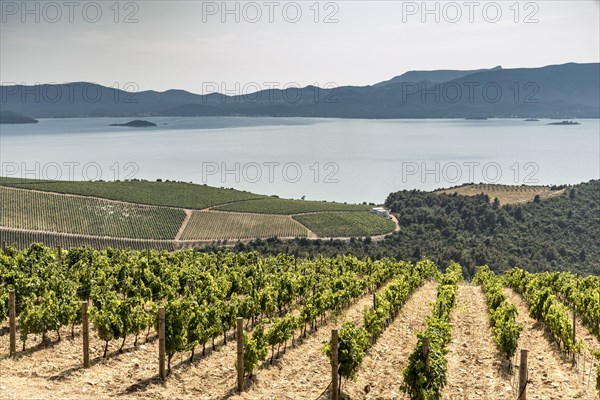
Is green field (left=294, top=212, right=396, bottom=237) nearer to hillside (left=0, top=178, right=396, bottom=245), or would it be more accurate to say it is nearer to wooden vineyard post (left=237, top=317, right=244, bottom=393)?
hillside (left=0, top=178, right=396, bottom=245)

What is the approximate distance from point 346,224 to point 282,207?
53.8 ft

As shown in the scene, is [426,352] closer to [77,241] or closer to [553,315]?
[553,315]

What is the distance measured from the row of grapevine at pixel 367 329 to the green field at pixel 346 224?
6265cm

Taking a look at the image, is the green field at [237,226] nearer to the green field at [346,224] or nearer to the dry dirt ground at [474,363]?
the green field at [346,224]

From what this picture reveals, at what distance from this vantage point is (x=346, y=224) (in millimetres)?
103125

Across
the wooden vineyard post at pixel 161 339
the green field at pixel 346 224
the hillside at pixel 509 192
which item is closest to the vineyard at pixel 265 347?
the wooden vineyard post at pixel 161 339

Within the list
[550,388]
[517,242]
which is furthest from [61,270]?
[517,242]

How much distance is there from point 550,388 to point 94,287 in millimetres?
16958

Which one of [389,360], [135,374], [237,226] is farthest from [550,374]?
[237,226]

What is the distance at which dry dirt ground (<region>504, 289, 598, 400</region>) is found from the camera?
1475 centimetres

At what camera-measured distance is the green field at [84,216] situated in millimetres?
88438

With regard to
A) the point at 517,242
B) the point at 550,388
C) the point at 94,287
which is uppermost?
the point at 94,287

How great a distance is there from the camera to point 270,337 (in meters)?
17.2

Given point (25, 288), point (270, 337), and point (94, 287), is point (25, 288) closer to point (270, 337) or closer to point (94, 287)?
point (94, 287)
